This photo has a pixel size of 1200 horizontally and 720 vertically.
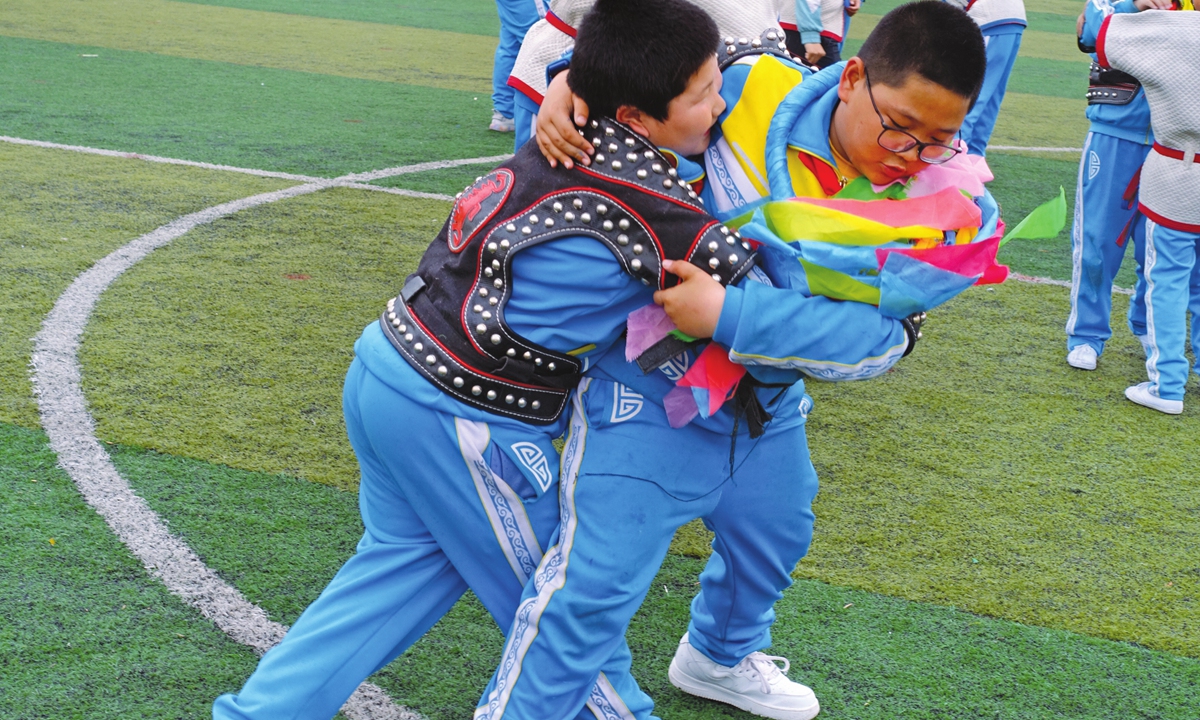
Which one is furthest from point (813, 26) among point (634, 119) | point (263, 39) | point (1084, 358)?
point (263, 39)

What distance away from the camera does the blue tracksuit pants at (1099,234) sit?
4770 mm

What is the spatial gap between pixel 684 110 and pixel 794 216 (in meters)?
0.24

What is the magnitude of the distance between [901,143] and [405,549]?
1.12m

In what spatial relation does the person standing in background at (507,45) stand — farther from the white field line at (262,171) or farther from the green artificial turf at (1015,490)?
the green artificial turf at (1015,490)

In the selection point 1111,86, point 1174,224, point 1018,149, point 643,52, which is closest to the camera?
point 643,52

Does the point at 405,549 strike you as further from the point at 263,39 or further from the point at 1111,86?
the point at 263,39

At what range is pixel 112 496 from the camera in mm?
3109

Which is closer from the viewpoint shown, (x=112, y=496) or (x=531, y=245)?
(x=531, y=245)

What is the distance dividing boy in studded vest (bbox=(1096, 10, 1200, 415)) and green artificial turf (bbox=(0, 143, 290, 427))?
4.12 m

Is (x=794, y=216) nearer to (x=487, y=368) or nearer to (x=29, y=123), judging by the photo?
(x=487, y=368)

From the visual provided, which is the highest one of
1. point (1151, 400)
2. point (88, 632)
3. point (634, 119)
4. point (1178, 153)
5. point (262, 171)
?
point (634, 119)

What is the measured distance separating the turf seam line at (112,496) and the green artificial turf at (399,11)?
40.6ft

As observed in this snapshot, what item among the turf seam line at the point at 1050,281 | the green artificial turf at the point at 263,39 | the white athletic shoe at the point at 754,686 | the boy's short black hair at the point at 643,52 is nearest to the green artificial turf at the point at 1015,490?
the white athletic shoe at the point at 754,686

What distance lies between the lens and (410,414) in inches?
74.5
